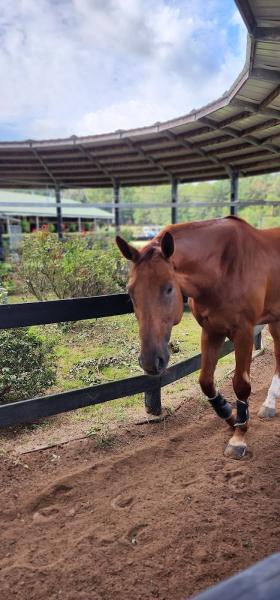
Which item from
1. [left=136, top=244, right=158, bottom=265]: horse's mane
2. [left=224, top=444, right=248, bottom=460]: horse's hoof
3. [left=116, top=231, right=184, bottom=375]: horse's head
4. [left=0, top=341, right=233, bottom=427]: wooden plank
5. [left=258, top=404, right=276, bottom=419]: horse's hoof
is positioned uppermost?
[left=136, top=244, right=158, bottom=265]: horse's mane

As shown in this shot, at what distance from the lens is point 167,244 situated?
7.52 feet

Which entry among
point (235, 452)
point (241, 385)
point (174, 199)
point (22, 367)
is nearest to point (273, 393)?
point (241, 385)

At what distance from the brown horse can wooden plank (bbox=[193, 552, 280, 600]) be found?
1.65m

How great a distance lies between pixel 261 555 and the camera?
1.94 metres

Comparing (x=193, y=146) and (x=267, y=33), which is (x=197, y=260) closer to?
(x=267, y=33)

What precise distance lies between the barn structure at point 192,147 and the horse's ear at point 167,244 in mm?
2426

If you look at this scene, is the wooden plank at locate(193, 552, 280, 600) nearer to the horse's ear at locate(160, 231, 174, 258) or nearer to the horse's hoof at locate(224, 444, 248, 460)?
the horse's ear at locate(160, 231, 174, 258)

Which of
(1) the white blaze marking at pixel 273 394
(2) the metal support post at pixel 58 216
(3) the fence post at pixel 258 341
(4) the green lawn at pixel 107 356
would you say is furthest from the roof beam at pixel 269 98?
(2) the metal support post at pixel 58 216

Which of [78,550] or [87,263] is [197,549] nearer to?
[78,550]

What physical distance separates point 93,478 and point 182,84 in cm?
7632

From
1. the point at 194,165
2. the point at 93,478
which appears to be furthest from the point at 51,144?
the point at 93,478

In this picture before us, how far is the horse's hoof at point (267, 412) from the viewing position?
143 inches

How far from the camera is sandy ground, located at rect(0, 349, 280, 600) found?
1823mm

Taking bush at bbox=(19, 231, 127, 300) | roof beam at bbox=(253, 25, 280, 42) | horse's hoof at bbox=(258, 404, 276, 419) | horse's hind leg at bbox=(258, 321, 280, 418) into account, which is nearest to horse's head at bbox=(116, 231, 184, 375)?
horse's hind leg at bbox=(258, 321, 280, 418)
